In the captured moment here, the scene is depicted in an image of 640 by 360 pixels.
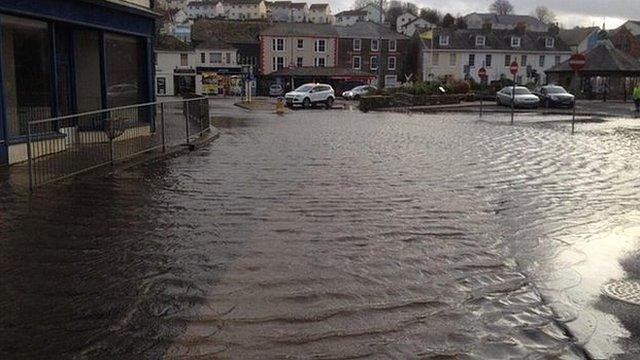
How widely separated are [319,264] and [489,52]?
8564 cm

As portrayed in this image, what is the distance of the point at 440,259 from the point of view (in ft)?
22.0

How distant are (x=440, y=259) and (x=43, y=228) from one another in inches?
173

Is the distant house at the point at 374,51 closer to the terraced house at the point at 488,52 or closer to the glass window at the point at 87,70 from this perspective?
the terraced house at the point at 488,52

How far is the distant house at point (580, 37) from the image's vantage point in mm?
106800

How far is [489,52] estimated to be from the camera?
87375 millimetres

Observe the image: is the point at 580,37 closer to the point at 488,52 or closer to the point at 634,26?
the point at 634,26

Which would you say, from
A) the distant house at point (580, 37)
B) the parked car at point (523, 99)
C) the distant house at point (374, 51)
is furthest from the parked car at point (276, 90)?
the distant house at point (580, 37)

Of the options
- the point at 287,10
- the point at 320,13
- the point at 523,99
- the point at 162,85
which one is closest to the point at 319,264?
the point at 523,99

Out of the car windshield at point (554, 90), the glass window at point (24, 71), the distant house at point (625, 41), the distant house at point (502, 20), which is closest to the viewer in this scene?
the glass window at point (24, 71)

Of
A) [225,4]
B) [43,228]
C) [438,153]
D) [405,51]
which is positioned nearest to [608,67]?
[405,51]

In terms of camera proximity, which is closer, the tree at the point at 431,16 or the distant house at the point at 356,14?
the tree at the point at 431,16

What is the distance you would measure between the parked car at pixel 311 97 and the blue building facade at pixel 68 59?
85.2 feet

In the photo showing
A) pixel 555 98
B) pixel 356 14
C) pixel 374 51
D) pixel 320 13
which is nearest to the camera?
pixel 555 98

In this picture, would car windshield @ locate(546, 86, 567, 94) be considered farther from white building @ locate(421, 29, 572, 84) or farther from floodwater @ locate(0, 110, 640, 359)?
white building @ locate(421, 29, 572, 84)
